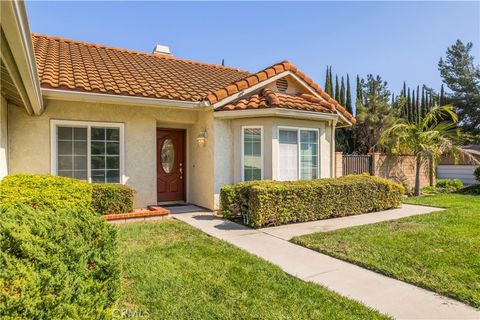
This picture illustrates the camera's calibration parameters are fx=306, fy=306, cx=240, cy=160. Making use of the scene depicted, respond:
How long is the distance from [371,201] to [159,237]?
7674 millimetres

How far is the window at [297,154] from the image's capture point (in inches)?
439

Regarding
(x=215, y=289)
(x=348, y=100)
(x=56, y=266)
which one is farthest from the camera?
(x=348, y=100)

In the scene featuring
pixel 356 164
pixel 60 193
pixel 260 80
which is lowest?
pixel 60 193

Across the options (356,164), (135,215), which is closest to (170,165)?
(135,215)

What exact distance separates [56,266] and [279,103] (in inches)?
348

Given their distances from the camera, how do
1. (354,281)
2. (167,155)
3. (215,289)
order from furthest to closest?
(167,155) → (354,281) → (215,289)

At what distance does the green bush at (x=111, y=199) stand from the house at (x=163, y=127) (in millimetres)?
1305

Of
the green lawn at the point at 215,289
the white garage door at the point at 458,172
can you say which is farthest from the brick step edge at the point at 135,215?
the white garage door at the point at 458,172

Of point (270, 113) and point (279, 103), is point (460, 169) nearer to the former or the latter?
point (279, 103)

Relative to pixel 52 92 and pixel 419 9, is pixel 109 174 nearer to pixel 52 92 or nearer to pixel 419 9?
pixel 52 92

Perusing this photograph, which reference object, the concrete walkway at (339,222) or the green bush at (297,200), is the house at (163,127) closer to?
the green bush at (297,200)

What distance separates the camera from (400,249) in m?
6.59

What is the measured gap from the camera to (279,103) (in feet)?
34.7

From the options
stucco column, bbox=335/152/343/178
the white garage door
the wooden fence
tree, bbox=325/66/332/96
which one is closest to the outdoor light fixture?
stucco column, bbox=335/152/343/178
